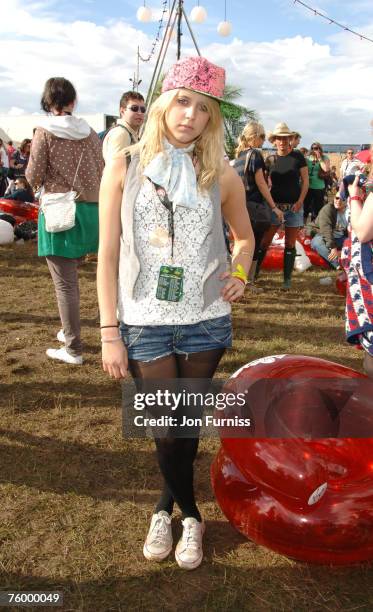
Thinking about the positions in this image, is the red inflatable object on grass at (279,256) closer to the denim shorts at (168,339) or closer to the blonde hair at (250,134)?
the blonde hair at (250,134)

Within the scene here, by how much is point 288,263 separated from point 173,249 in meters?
4.90

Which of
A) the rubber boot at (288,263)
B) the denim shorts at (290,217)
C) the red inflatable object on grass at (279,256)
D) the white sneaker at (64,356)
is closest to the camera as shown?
the white sneaker at (64,356)

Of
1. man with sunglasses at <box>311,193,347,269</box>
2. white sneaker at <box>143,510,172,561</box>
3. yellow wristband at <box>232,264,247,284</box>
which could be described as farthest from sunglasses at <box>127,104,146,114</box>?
man with sunglasses at <box>311,193,347,269</box>

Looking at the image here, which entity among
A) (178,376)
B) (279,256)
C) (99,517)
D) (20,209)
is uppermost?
(178,376)


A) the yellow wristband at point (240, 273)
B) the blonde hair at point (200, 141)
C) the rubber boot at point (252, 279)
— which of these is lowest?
the rubber boot at point (252, 279)

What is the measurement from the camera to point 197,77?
1.80 metres

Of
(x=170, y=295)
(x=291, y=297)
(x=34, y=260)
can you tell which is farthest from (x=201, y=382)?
(x=34, y=260)

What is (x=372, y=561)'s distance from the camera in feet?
7.61

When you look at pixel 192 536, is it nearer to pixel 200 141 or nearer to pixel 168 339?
pixel 168 339

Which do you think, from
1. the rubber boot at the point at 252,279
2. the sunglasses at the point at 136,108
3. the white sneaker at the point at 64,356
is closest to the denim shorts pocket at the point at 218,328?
the white sneaker at the point at 64,356

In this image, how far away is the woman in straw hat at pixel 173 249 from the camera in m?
1.84

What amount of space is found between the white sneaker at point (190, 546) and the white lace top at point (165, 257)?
97cm

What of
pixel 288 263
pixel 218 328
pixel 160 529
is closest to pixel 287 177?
pixel 288 263

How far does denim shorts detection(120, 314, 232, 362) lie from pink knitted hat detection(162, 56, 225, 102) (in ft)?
2.69
